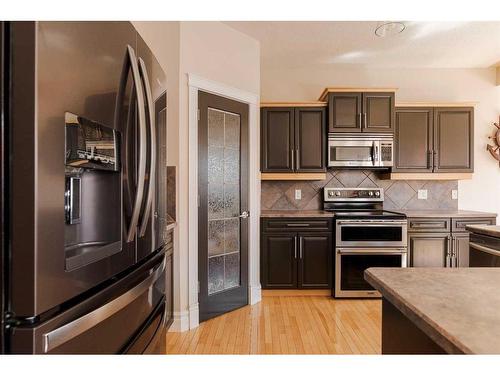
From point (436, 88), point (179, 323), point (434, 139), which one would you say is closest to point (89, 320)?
point (179, 323)

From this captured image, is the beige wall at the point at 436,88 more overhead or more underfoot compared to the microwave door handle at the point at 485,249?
more overhead

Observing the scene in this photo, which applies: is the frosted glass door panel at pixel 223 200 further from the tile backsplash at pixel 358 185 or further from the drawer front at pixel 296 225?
the tile backsplash at pixel 358 185

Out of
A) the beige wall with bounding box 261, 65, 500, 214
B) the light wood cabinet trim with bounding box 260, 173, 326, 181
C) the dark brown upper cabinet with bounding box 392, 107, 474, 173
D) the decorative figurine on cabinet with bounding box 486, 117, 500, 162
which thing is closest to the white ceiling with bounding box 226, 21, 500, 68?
the beige wall with bounding box 261, 65, 500, 214

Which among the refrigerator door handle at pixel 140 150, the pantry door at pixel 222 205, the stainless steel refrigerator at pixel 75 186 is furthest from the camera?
the pantry door at pixel 222 205

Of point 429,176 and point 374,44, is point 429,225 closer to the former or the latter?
point 429,176

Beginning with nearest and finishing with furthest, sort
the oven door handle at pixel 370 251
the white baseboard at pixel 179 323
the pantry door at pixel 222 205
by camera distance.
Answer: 1. the white baseboard at pixel 179 323
2. the pantry door at pixel 222 205
3. the oven door handle at pixel 370 251

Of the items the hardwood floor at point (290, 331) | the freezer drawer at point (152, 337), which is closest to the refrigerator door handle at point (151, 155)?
the freezer drawer at point (152, 337)

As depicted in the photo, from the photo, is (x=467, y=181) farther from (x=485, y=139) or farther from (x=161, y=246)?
(x=161, y=246)

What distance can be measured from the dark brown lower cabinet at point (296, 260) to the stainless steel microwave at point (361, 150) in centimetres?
89

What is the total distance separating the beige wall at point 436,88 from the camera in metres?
4.27

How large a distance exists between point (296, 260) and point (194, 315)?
1316mm

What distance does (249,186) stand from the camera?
10.9 ft

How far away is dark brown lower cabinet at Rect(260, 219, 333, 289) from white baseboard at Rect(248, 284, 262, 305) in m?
0.18
